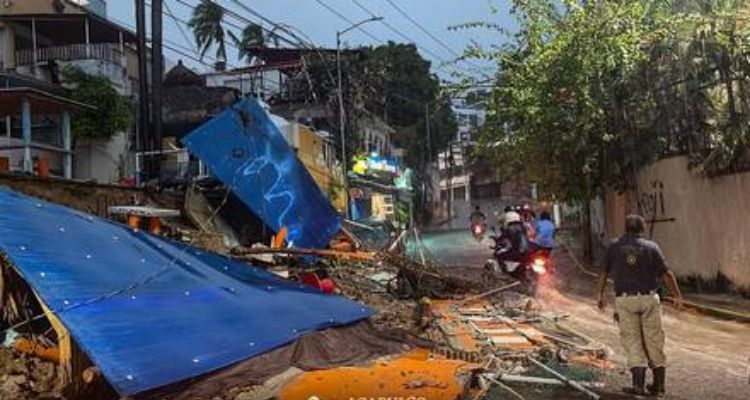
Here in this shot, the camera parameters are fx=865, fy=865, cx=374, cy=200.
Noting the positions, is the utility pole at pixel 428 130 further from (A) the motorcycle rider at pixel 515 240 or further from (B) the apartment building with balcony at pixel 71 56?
(A) the motorcycle rider at pixel 515 240

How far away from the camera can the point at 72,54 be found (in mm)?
33812

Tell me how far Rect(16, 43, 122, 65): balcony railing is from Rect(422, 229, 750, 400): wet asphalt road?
68.8 feet

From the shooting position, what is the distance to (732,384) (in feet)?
30.0

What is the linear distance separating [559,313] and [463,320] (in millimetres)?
2637

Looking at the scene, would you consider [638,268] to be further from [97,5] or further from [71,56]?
[97,5]

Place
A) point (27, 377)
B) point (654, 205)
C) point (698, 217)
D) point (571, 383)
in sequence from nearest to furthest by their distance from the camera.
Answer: point (27, 377) → point (571, 383) → point (698, 217) → point (654, 205)

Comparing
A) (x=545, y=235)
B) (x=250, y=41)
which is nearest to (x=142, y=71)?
(x=545, y=235)

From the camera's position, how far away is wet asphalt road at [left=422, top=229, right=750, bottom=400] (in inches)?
356

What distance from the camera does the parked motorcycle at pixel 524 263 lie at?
17.9 meters

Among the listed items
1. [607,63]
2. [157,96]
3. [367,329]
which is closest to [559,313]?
[367,329]

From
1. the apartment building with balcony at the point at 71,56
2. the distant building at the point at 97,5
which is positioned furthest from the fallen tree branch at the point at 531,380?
the distant building at the point at 97,5

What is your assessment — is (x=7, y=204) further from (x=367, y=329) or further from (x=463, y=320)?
(x=463, y=320)

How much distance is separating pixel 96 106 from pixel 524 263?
19.0 metres

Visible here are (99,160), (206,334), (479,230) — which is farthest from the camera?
(479,230)
